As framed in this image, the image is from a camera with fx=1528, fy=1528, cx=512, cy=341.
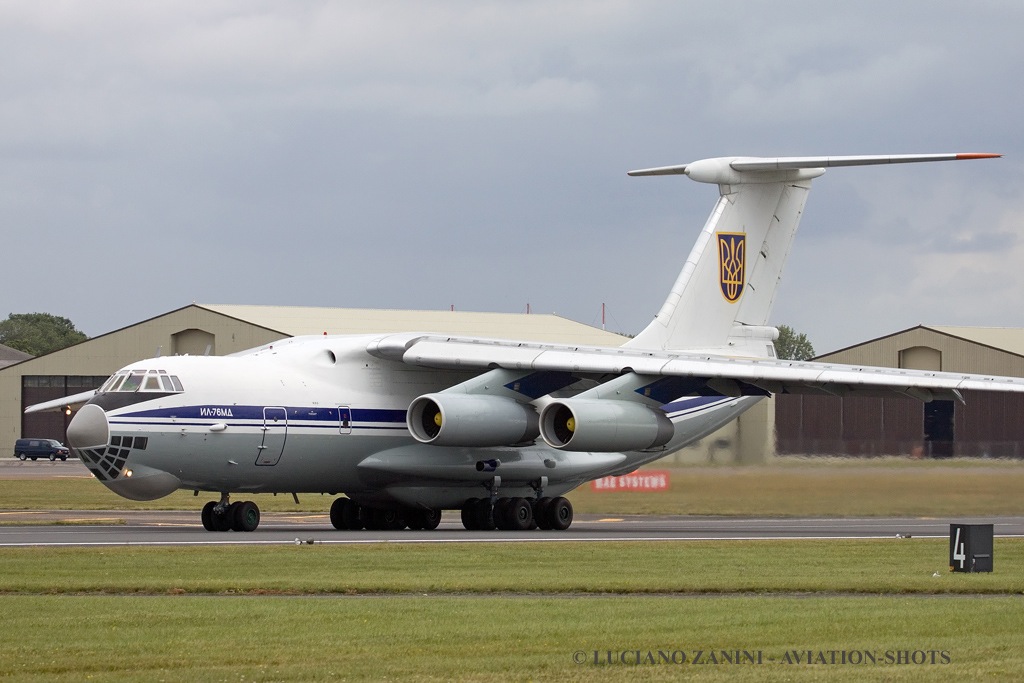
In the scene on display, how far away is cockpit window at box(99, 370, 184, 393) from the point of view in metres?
22.2

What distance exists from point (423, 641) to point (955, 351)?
151ft

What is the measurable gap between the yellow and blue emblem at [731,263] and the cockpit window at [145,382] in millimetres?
10355

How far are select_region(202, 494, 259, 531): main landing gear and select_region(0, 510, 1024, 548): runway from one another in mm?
235

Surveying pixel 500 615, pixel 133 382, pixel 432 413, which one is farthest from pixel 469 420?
pixel 500 615

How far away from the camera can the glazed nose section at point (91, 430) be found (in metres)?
21.6

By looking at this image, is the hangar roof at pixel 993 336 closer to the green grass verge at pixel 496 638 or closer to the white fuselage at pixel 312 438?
the white fuselage at pixel 312 438

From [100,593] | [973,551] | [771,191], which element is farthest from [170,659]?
[771,191]

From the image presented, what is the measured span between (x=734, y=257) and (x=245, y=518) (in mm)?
10277

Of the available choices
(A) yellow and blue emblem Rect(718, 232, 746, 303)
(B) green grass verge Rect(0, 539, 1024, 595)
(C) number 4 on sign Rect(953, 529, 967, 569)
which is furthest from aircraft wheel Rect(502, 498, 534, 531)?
(C) number 4 on sign Rect(953, 529, 967, 569)

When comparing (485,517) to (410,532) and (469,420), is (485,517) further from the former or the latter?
(469,420)

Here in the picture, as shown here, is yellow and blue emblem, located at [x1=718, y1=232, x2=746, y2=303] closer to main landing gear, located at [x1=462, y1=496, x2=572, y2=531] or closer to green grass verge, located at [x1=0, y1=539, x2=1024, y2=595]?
main landing gear, located at [x1=462, y1=496, x2=572, y2=531]

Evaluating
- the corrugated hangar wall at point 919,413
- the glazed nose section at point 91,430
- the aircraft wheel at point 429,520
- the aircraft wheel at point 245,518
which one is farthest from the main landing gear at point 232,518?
the corrugated hangar wall at point 919,413

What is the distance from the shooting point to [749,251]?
1104 inches

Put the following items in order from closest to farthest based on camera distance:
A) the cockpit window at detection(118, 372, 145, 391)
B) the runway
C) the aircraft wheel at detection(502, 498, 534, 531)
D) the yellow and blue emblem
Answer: the runway → the cockpit window at detection(118, 372, 145, 391) → the aircraft wheel at detection(502, 498, 534, 531) → the yellow and blue emblem
